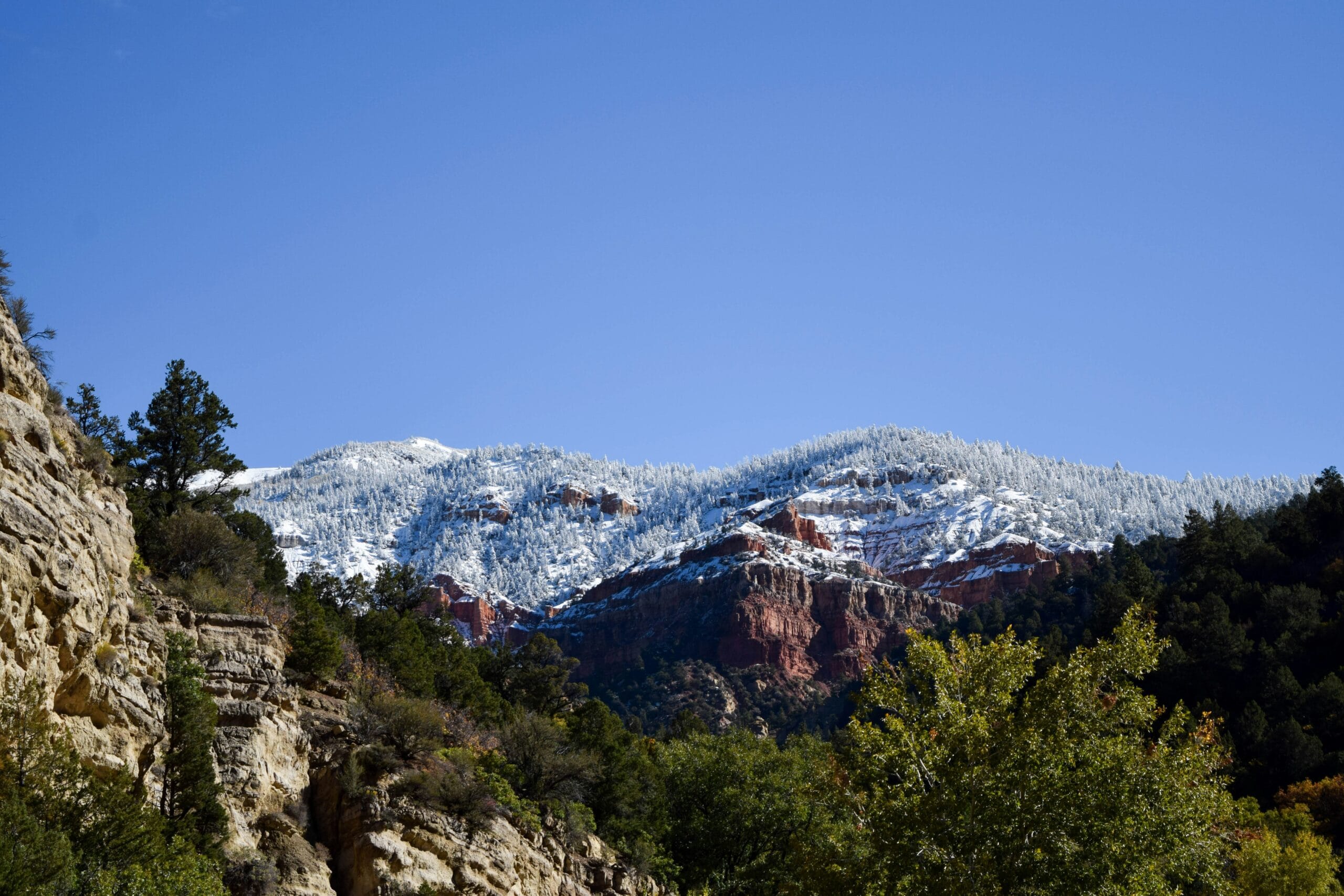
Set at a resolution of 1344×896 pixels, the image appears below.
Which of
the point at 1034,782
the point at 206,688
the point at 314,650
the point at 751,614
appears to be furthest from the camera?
the point at 751,614

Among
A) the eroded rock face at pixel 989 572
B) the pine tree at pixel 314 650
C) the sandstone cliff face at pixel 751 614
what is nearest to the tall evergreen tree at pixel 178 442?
the pine tree at pixel 314 650

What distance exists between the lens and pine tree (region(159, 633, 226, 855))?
21500mm

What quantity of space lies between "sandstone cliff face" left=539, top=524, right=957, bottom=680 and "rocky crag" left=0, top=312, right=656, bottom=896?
13009 cm

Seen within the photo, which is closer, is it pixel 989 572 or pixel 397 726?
pixel 397 726

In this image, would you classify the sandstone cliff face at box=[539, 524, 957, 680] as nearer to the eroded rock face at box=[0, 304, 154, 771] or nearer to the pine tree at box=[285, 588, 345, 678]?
the pine tree at box=[285, 588, 345, 678]

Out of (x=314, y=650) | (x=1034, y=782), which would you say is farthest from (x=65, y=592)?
(x=1034, y=782)

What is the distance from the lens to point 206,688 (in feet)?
83.0

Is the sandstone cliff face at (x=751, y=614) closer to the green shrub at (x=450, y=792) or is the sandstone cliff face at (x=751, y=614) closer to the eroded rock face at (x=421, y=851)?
the eroded rock face at (x=421, y=851)

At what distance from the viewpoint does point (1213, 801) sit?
20359 millimetres

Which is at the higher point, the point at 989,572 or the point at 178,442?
the point at 989,572

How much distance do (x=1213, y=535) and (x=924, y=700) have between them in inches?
3038

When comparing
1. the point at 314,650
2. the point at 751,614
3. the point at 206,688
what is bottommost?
the point at 206,688

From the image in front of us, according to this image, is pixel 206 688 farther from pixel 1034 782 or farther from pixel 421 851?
pixel 1034 782

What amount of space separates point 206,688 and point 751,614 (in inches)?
5497
